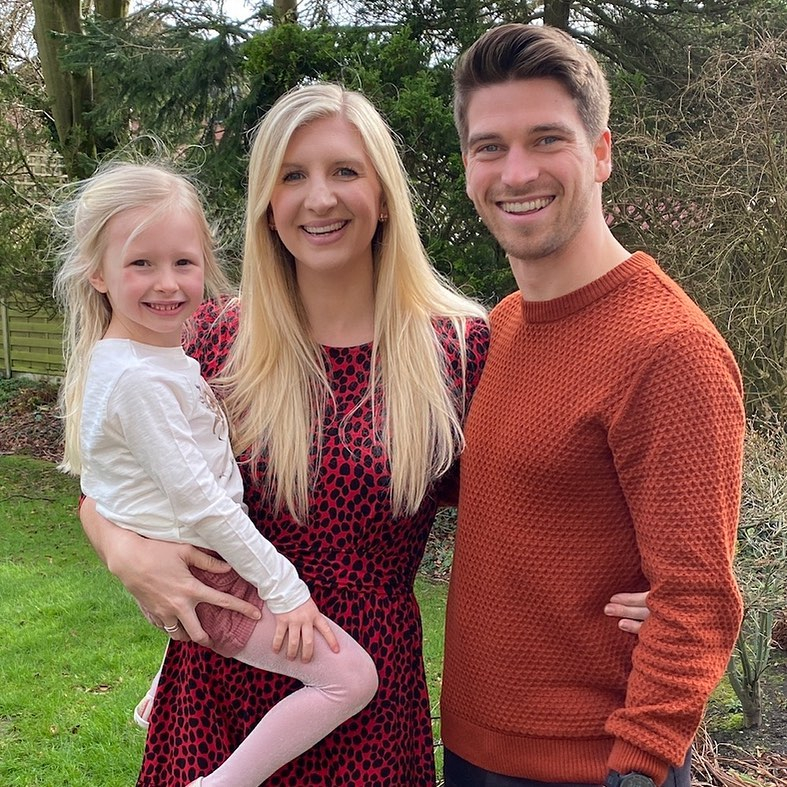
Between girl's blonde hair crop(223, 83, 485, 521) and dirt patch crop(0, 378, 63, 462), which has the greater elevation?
girl's blonde hair crop(223, 83, 485, 521)

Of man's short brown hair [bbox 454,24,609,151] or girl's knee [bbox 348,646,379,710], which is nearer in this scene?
man's short brown hair [bbox 454,24,609,151]

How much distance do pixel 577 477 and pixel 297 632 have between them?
25.6 inches

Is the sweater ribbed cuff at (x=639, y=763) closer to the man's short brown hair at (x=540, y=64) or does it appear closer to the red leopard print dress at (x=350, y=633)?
the red leopard print dress at (x=350, y=633)

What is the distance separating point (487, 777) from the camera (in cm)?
179

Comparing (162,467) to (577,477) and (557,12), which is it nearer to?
(577,477)

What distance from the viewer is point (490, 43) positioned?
1639mm

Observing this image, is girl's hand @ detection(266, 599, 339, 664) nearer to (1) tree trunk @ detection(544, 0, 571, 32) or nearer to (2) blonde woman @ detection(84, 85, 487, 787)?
(2) blonde woman @ detection(84, 85, 487, 787)

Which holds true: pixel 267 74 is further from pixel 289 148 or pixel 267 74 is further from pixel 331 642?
pixel 331 642

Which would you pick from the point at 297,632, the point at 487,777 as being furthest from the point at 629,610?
the point at 297,632

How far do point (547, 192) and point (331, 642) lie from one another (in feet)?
3.33

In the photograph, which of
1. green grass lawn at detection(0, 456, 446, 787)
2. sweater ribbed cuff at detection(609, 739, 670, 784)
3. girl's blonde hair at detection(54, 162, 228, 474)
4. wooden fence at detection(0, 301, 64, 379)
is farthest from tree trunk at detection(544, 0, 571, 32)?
wooden fence at detection(0, 301, 64, 379)

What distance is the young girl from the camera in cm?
171

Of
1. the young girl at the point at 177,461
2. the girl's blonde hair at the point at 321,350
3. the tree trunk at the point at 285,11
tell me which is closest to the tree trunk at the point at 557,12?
the tree trunk at the point at 285,11

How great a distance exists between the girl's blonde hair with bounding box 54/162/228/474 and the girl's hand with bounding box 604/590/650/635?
3.87 feet
